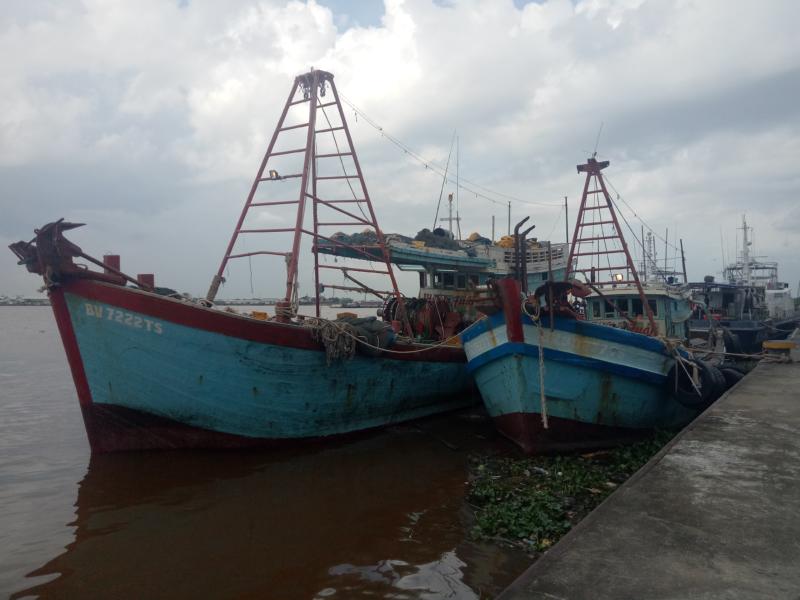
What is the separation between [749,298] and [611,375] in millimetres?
20158

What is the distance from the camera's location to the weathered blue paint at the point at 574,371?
8.58m

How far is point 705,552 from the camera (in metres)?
3.46

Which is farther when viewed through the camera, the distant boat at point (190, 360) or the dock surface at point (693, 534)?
the distant boat at point (190, 360)

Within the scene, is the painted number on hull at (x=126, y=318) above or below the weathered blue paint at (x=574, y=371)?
above

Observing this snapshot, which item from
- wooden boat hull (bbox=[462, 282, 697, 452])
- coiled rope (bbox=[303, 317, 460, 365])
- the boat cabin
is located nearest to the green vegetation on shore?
wooden boat hull (bbox=[462, 282, 697, 452])

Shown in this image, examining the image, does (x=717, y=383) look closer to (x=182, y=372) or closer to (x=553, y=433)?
(x=553, y=433)

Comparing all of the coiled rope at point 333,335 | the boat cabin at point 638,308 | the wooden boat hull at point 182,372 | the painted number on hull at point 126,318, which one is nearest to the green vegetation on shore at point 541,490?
the coiled rope at point 333,335

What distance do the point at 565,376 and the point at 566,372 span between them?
7 cm

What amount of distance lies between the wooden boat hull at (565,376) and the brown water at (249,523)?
121 cm

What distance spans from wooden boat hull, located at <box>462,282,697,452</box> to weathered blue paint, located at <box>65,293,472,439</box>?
8.23ft

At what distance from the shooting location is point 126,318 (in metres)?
7.87

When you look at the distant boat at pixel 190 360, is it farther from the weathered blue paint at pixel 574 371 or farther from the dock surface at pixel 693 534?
the dock surface at pixel 693 534

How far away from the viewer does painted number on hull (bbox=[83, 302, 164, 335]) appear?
786 cm

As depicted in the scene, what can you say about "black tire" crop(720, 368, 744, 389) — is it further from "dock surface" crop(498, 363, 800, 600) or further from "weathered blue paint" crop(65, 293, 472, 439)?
"weathered blue paint" crop(65, 293, 472, 439)
